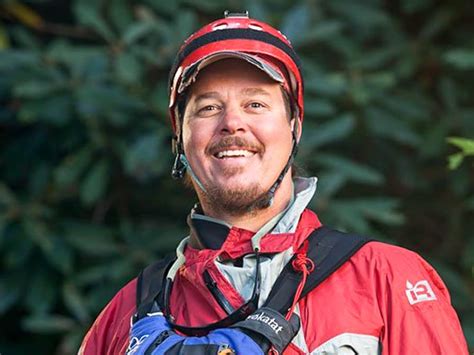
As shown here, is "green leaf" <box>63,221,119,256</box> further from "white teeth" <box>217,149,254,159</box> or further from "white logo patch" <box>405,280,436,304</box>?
"white logo patch" <box>405,280,436,304</box>

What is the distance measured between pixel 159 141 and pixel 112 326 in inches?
97.3

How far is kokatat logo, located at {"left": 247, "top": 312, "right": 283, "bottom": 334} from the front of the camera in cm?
238

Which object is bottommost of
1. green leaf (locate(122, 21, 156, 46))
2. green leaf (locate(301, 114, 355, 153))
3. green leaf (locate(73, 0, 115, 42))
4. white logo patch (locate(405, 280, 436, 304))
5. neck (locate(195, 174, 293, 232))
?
white logo patch (locate(405, 280, 436, 304))

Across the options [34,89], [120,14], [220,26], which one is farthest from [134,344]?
[120,14]

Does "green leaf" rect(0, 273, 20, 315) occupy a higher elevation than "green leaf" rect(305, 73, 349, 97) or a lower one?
lower

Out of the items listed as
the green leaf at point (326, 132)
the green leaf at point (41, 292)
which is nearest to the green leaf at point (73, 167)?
the green leaf at point (41, 292)

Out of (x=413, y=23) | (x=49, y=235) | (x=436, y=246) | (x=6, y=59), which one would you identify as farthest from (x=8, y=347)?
(x=413, y=23)

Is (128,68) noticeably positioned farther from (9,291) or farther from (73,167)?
(9,291)

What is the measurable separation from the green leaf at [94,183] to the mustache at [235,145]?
285 cm

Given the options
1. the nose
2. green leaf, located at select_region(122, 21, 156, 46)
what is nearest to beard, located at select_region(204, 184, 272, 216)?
the nose

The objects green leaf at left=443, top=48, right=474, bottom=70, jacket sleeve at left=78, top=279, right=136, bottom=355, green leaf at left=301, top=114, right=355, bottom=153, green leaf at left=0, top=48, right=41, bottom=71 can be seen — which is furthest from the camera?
green leaf at left=0, top=48, right=41, bottom=71

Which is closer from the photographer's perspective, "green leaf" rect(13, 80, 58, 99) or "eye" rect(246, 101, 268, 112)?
"eye" rect(246, 101, 268, 112)

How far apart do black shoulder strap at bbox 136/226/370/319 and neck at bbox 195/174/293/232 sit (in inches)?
5.1

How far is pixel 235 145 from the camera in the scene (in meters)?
2.62
